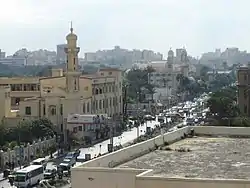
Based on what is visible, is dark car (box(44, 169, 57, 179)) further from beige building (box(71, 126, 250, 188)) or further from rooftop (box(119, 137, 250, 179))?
rooftop (box(119, 137, 250, 179))

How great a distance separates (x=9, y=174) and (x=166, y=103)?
43766 mm

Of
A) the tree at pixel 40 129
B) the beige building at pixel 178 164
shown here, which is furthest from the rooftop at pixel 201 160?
the tree at pixel 40 129

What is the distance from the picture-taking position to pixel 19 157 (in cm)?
A: 2633

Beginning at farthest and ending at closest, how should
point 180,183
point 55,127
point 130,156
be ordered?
point 55,127 < point 130,156 < point 180,183

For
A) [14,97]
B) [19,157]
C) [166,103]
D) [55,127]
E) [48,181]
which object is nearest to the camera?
[48,181]

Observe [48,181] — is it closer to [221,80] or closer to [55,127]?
[55,127]

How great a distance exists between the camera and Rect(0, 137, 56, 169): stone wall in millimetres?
25525

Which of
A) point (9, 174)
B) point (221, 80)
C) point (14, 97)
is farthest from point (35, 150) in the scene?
point (221, 80)

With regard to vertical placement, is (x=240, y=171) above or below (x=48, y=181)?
above

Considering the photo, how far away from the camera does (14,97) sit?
134 feet

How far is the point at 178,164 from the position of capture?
34.4 ft

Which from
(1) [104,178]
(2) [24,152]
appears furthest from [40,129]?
(1) [104,178]

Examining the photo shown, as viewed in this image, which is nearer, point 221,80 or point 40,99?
point 40,99

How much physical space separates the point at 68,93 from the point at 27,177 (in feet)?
49.6
